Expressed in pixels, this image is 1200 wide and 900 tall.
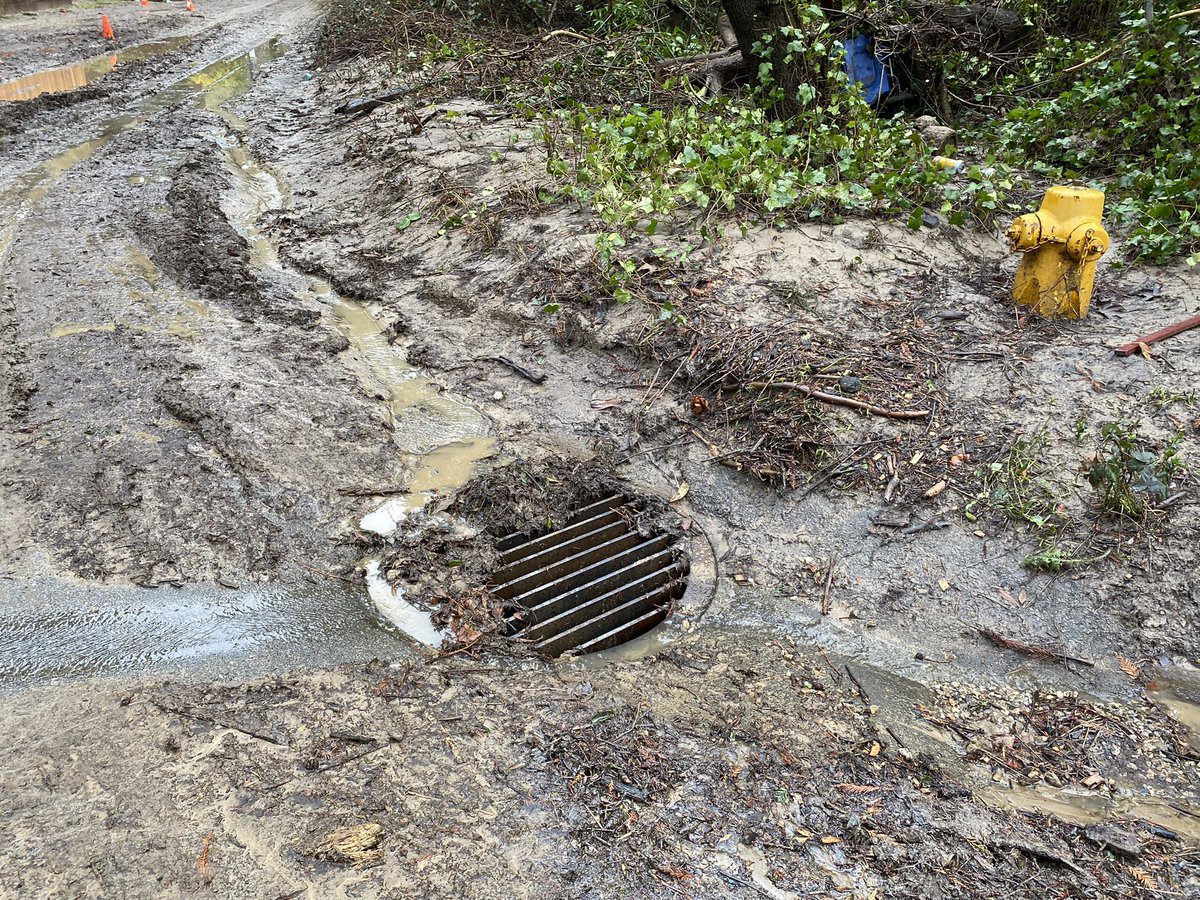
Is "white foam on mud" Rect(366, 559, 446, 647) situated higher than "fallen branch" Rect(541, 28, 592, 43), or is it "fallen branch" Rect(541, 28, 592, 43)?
"fallen branch" Rect(541, 28, 592, 43)

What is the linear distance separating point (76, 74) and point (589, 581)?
13.2 m

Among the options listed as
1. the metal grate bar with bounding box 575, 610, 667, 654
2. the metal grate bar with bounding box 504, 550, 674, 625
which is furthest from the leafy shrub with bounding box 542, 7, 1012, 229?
the metal grate bar with bounding box 575, 610, 667, 654

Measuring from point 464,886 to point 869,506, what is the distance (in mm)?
2638

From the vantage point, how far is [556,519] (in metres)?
4.22

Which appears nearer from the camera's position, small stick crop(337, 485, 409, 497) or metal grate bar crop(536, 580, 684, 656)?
metal grate bar crop(536, 580, 684, 656)

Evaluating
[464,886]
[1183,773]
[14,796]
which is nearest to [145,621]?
[14,796]

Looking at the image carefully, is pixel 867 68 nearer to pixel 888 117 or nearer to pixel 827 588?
pixel 888 117

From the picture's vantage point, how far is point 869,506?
4117 millimetres

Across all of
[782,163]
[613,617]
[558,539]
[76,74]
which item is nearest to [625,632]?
[613,617]

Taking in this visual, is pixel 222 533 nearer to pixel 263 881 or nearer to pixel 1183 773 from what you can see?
pixel 263 881

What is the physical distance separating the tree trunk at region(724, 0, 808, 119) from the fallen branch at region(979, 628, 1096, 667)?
4853 millimetres

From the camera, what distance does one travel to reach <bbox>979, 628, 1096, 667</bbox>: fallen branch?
135 inches

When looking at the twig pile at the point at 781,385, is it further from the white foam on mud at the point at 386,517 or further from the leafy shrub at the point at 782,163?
the white foam on mud at the point at 386,517

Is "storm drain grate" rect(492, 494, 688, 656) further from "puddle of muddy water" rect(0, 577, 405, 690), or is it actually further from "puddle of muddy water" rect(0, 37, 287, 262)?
"puddle of muddy water" rect(0, 37, 287, 262)
